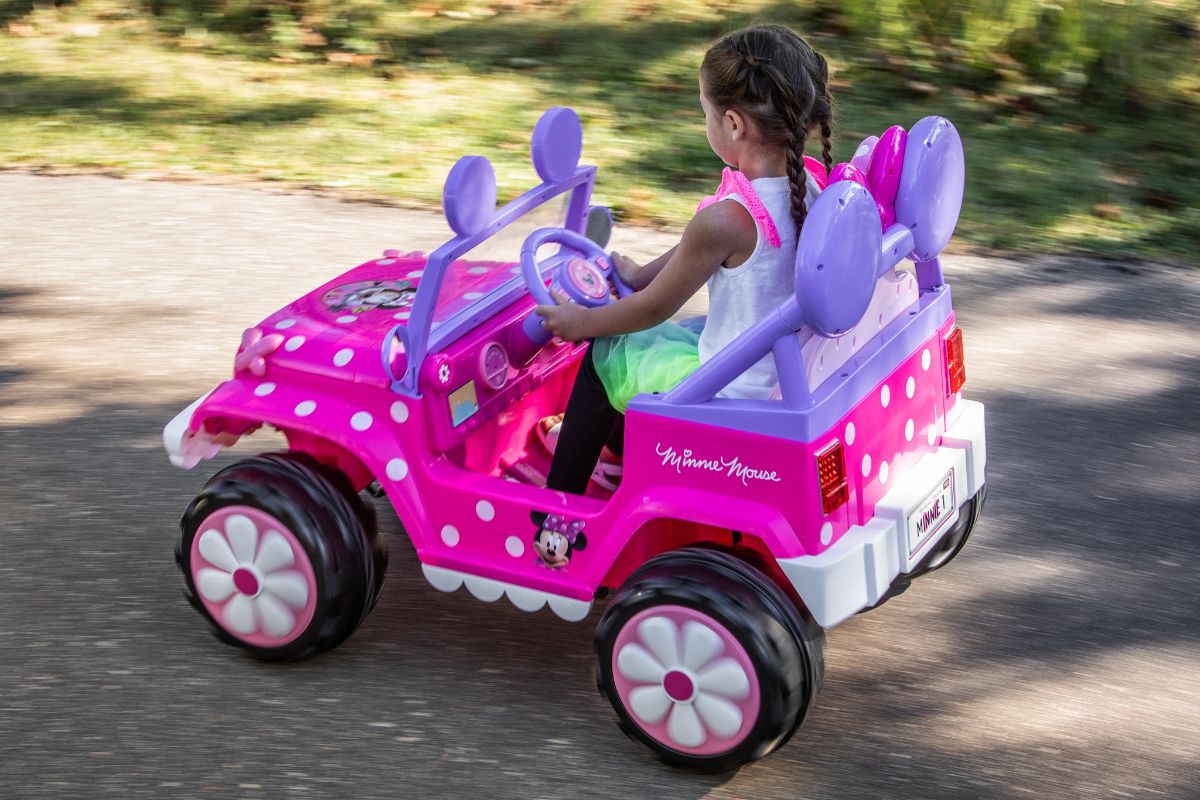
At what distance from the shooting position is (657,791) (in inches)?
114

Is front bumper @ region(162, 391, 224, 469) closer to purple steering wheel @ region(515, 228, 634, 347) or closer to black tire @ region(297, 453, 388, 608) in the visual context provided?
black tire @ region(297, 453, 388, 608)

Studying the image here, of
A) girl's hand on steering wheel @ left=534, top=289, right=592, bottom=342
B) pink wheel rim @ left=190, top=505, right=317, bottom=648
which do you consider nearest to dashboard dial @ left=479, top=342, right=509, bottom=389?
girl's hand on steering wheel @ left=534, top=289, right=592, bottom=342

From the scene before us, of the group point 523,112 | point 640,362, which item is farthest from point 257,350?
point 523,112

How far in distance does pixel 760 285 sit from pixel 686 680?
797 millimetres

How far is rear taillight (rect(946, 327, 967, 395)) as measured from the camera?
10.6 feet

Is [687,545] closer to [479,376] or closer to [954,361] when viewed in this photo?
[479,376]

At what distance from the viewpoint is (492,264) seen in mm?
3326

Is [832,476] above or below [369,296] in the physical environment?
below

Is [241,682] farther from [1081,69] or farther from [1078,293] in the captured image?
[1081,69]

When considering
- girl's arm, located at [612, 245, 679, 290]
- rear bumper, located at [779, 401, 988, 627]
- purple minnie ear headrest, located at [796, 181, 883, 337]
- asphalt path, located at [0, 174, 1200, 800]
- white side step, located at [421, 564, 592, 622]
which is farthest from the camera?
girl's arm, located at [612, 245, 679, 290]

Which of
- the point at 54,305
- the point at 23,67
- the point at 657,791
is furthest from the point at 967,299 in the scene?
the point at 23,67

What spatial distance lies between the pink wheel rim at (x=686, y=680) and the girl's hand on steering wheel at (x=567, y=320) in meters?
0.62

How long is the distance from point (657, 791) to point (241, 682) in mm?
1011

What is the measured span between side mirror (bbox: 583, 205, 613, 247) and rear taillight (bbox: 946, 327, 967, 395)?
905 mm
